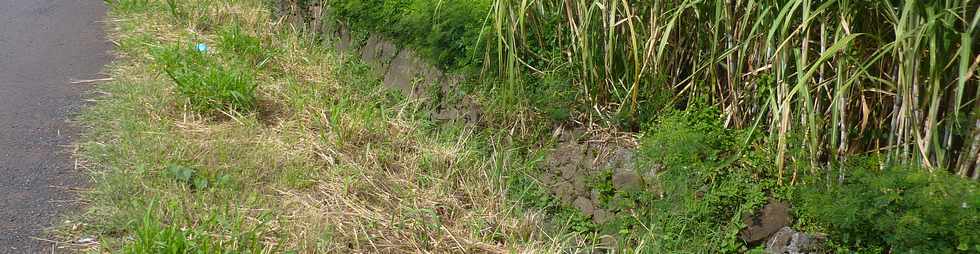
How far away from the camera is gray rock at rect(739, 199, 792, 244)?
146 inches

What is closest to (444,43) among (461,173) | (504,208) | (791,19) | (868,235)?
(461,173)

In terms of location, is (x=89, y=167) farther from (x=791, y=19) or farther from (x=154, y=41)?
(x=791, y=19)

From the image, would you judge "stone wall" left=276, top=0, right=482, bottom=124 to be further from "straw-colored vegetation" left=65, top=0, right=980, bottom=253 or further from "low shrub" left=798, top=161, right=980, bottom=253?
"low shrub" left=798, top=161, right=980, bottom=253

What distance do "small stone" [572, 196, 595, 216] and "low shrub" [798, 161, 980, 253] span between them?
99 centimetres

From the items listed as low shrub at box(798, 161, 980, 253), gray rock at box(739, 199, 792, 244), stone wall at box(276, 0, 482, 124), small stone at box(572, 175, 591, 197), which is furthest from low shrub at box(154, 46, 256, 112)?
low shrub at box(798, 161, 980, 253)

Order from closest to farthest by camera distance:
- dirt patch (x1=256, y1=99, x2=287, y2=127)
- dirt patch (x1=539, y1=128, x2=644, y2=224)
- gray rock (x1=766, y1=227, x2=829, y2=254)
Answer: gray rock (x1=766, y1=227, x2=829, y2=254) → dirt patch (x1=539, y1=128, x2=644, y2=224) → dirt patch (x1=256, y1=99, x2=287, y2=127)

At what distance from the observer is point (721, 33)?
4.07 meters

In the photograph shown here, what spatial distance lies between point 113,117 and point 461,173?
1.84 m

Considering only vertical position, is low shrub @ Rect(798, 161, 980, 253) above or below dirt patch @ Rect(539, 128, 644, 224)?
above

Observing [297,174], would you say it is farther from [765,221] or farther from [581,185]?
[765,221]

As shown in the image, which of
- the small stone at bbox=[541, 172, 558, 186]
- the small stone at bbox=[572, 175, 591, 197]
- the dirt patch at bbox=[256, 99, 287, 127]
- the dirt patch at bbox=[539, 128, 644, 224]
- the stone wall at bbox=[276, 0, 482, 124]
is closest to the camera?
the dirt patch at bbox=[539, 128, 644, 224]

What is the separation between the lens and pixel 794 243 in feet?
11.9

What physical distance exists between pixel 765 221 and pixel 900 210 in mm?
589

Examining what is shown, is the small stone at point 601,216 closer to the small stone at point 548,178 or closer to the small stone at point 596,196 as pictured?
the small stone at point 596,196
